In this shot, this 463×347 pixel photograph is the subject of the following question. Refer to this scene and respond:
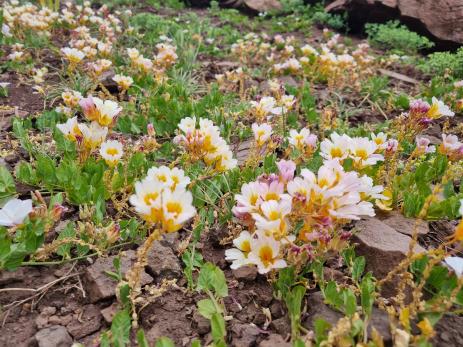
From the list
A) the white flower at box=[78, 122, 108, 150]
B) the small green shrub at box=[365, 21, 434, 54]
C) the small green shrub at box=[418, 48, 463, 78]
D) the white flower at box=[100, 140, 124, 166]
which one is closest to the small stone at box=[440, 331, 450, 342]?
the white flower at box=[100, 140, 124, 166]

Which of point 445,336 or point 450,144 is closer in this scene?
point 445,336

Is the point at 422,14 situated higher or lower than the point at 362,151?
lower

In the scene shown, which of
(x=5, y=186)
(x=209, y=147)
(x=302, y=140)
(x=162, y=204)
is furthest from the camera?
(x=302, y=140)

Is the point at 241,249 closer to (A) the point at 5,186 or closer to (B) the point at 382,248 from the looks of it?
(B) the point at 382,248

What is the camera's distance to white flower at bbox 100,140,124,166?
2.07 meters

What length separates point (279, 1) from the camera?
32.9ft

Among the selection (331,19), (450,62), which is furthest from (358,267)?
(331,19)

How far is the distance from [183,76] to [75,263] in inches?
113

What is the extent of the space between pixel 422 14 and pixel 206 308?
6932 mm

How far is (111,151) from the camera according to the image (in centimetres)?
209

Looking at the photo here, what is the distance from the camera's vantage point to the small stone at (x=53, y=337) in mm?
1491

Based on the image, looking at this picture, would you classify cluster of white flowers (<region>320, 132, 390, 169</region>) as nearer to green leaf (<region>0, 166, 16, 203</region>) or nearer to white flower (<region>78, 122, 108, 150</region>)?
white flower (<region>78, 122, 108, 150</region>)

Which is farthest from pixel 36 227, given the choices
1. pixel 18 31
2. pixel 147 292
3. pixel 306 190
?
pixel 18 31

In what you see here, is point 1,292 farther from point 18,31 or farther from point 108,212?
point 18,31
